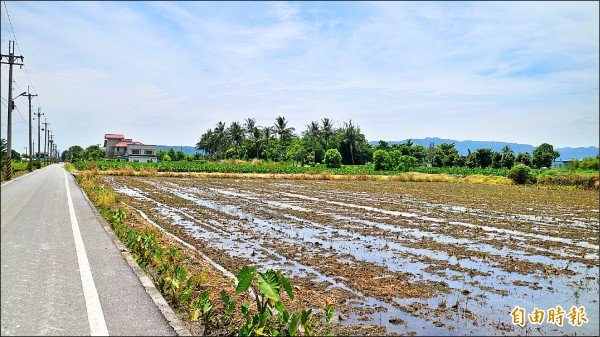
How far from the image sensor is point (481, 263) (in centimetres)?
796

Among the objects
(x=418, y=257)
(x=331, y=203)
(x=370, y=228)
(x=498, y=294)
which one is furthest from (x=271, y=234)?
(x=331, y=203)

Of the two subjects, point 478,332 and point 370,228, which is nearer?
point 478,332

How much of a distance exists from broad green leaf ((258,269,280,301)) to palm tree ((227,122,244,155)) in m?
79.9

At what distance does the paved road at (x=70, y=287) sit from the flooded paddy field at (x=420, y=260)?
185 centimetres

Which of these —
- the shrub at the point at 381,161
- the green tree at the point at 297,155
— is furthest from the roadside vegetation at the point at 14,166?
the shrub at the point at 381,161

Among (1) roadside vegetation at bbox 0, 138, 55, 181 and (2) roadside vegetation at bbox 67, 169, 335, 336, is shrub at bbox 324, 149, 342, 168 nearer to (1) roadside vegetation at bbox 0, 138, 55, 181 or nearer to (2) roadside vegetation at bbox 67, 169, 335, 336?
(1) roadside vegetation at bbox 0, 138, 55, 181

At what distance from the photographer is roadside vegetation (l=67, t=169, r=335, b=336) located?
4.22 metres

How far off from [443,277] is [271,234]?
4.88m

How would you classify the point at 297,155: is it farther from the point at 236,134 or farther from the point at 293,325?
the point at 293,325

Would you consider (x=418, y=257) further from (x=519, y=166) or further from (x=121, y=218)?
(x=519, y=166)

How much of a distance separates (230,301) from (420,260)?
14.3ft

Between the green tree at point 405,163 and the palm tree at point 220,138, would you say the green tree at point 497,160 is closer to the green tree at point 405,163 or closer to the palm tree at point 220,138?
the green tree at point 405,163

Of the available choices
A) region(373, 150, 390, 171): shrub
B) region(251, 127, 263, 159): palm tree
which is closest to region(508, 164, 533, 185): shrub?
region(373, 150, 390, 171): shrub

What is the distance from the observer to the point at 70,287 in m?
5.23
